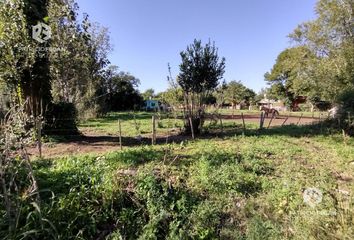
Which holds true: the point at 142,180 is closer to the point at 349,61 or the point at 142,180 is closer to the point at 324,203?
the point at 324,203

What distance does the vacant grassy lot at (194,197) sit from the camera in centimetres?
362

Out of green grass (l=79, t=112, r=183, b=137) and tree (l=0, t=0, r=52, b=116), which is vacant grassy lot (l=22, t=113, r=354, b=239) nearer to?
tree (l=0, t=0, r=52, b=116)

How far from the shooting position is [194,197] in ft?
14.2

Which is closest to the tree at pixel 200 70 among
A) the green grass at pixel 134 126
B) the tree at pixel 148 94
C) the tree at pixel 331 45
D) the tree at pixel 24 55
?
the green grass at pixel 134 126

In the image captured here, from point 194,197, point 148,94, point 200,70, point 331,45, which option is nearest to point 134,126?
point 200,70

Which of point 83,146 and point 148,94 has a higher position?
point 148,94

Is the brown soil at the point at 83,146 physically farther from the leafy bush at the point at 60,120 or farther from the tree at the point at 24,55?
the tree at the point at 24,55

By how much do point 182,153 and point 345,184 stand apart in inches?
122

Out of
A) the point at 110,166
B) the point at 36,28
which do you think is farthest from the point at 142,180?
the point at 36,28

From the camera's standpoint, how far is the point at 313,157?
639 cm

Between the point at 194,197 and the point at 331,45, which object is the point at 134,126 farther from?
the point at 331,45

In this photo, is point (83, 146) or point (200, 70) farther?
point (200, 70)

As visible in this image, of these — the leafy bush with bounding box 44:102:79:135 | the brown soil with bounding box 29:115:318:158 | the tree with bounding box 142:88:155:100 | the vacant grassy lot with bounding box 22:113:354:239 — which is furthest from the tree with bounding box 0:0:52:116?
the tree with bounding box 142:88:155:100

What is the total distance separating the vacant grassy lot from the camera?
362cm
